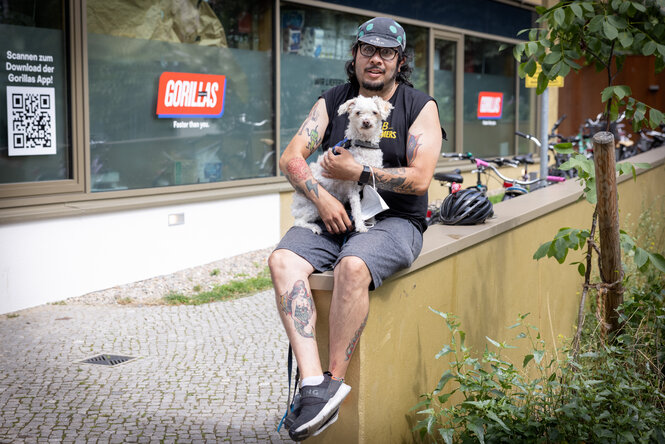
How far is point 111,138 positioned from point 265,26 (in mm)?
2909

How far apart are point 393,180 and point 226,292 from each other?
4454 millimetres

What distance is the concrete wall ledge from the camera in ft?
12.6

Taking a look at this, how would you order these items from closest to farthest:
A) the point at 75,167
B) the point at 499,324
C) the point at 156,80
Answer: the point at 499,324, the point at 75,167, the point at 156,80

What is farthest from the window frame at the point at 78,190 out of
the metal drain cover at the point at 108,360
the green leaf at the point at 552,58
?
the green leaf at the point at 552,58

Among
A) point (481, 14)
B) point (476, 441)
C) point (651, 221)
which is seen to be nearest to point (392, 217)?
point (476, 441)

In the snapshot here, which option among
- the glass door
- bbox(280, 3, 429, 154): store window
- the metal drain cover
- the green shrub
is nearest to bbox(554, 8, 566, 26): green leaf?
the green shrub

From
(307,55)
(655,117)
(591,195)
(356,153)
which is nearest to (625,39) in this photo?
(655,117)

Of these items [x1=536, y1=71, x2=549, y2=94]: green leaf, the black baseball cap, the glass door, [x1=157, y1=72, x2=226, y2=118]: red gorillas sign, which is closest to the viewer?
the black baseball cap

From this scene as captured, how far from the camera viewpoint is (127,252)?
26.9ft

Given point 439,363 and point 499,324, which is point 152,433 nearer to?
point 439,363

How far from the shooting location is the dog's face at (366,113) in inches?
154

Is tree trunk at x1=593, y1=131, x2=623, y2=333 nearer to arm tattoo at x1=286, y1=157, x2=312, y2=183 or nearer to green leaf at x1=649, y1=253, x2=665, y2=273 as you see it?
green leaf at x1=649, y1=253, x2=665, y2=273

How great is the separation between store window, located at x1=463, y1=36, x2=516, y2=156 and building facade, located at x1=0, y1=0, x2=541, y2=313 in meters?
3.44

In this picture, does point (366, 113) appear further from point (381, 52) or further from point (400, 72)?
point (400, 72)
